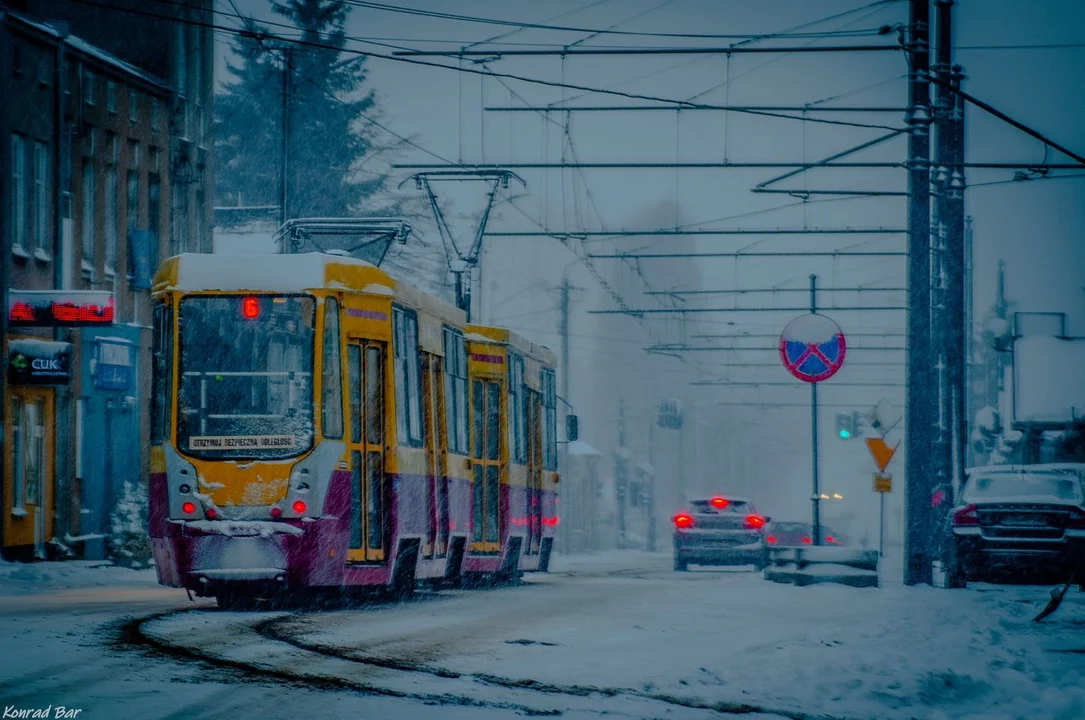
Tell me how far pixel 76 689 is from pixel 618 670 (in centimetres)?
337

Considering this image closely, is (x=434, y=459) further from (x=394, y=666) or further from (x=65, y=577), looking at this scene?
(x=65, y=577)

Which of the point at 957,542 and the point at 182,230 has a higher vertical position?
the point at 182,230

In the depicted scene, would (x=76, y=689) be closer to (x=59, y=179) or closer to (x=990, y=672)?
(x=990, y=672)

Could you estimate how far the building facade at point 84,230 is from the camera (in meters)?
30.0

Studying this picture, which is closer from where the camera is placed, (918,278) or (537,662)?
(537,662)

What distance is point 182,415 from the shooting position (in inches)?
645

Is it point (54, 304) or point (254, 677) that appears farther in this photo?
point (54, 304)

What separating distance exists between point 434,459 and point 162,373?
384 centimetres

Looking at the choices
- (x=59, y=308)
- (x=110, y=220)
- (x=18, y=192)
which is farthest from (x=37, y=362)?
(x=110, y=220)

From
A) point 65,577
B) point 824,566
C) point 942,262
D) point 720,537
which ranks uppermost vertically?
point 942,262

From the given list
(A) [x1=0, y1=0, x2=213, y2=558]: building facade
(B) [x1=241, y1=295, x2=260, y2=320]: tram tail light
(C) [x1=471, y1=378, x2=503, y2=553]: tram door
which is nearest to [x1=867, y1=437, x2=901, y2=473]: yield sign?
(C) [x1=471, y1=378, x2=503, y2=553]: tram door

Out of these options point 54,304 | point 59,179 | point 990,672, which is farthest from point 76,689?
point 59,179

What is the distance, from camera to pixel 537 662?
11898 millimetres

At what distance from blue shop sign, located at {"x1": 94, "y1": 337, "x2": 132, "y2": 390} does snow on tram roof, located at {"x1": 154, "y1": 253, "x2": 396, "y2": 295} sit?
17468 mm
